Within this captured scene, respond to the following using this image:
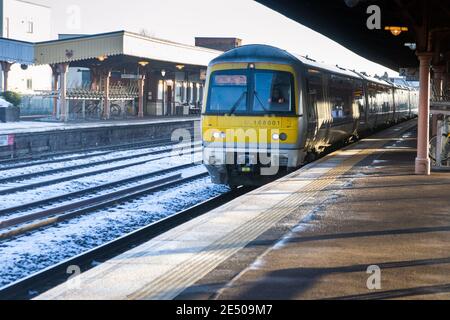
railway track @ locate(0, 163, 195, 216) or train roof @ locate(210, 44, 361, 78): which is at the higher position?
train roof @ locate(210, 44, 361, 78)

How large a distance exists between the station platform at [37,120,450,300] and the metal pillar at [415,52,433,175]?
236cm

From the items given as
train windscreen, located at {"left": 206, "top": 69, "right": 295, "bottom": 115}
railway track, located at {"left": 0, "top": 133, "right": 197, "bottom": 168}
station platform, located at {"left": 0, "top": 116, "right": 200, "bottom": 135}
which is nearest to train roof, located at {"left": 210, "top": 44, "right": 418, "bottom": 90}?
train windscreen, located at {"left": 206, "top": 69, "right": 295, "bottom": 115}

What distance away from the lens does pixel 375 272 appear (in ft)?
18.7

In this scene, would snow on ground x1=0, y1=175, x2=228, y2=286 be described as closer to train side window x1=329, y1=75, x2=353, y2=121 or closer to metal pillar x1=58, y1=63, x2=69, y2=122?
train side window x1=329, y1=75, x2=353, y2=121

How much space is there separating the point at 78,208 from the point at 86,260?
3.87 metres

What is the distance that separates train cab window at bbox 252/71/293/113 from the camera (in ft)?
42.0

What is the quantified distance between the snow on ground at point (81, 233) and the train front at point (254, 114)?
59.5 inches

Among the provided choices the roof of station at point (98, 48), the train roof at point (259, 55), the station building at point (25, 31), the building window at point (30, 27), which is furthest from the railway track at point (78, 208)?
the building window at point (30, 27)

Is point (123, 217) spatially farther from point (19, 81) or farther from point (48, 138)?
point (19, 81)

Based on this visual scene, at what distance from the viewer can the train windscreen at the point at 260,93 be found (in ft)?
42.0

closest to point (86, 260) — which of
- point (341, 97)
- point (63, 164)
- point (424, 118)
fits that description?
point (424, 118)
